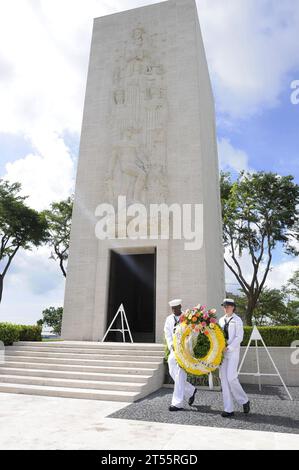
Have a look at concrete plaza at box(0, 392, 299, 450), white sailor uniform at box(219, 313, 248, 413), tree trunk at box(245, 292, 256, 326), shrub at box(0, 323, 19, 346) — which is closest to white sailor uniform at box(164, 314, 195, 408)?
white sailor uniform at box(219, 313, 248, 413)

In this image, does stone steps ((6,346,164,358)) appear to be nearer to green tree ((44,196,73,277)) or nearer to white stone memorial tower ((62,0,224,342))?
white stone memorial tower ((62,0,224,342))

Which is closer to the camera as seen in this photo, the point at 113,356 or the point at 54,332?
the point at 113,356

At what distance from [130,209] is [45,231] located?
14460 millimetres

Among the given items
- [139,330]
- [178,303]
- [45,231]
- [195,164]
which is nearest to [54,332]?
[45,231]

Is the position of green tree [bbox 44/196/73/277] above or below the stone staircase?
above

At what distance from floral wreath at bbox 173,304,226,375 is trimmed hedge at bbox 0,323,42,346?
250 inches

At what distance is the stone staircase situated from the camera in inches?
283

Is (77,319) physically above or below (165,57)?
below

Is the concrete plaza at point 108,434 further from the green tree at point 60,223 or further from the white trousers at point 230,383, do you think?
the green tree at point 60,223

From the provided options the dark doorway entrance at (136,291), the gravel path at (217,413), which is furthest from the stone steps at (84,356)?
the dark doorway entrance at (136,291)

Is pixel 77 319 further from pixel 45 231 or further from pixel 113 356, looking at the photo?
pixel 45 231

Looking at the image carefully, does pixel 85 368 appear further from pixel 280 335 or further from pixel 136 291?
pixel 136 291

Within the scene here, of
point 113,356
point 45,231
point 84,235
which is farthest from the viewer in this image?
point 45,231

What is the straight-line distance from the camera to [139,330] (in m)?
15.9
